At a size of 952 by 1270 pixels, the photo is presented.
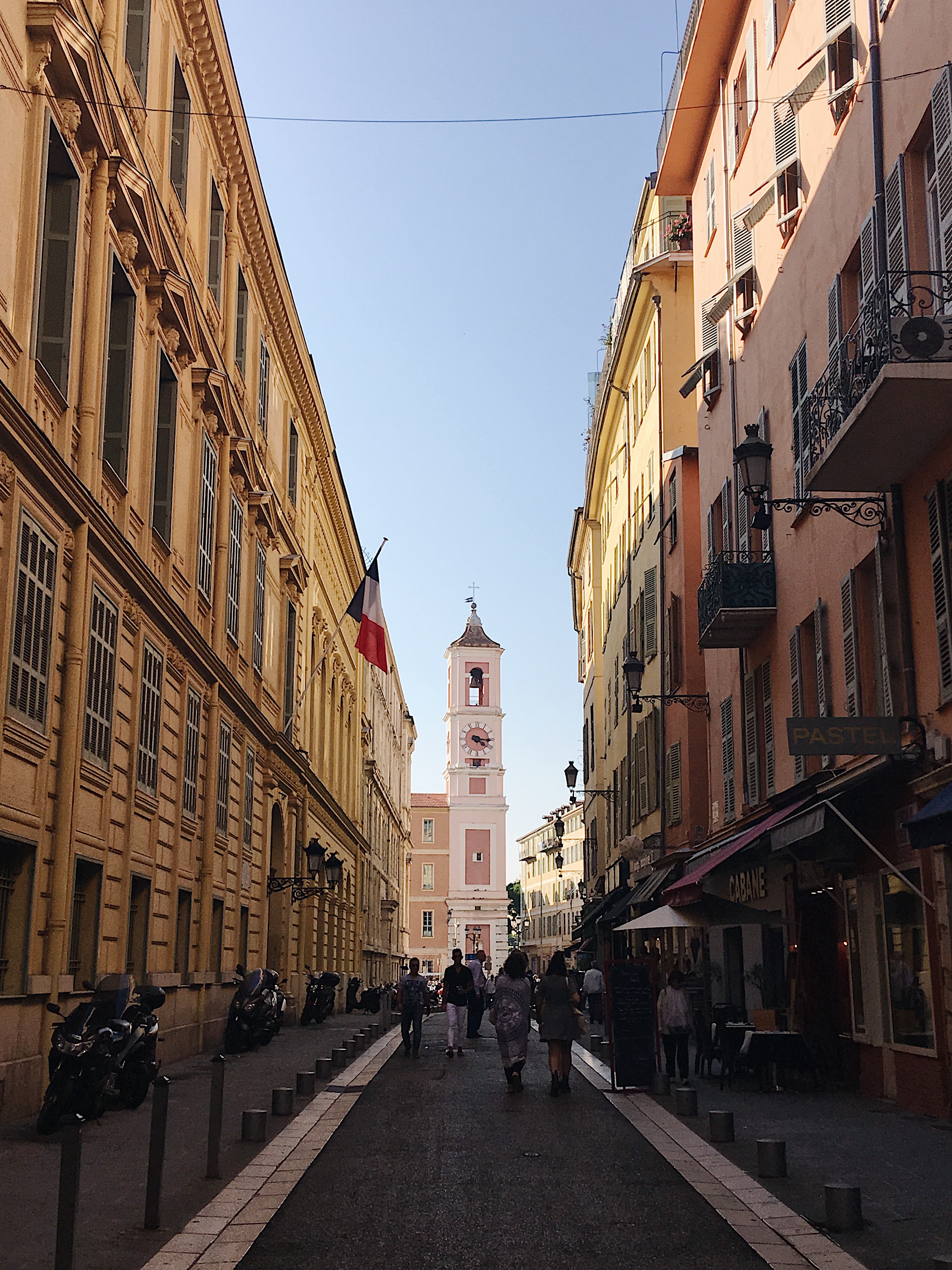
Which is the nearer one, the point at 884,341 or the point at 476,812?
the point at 884,341

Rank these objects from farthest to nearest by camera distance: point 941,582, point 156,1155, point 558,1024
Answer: point 558,1024 → point 941,582 → point 156,1155

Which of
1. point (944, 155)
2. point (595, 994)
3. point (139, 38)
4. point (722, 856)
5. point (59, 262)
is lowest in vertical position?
point (595, 994)

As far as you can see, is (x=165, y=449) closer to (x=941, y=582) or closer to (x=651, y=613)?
(x=941, y=582)

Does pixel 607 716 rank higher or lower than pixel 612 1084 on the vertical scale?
higher


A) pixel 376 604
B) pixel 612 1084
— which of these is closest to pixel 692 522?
pixel 376 604

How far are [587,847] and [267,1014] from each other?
30.9 m

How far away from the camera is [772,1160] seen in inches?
383

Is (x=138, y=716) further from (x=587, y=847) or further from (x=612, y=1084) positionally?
(x=587, y=847)

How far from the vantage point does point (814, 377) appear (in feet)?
59.2

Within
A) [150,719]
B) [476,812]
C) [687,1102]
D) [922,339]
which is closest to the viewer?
[922,339]

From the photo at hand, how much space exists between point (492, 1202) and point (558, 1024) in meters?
7.29

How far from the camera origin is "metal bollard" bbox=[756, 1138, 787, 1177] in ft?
31.9

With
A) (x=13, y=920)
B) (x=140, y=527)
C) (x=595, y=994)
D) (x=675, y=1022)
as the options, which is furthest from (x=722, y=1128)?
(x=595, y=994)

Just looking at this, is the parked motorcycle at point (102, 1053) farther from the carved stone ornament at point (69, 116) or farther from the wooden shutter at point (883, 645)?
the carved stone ornament at point (69, 116)
